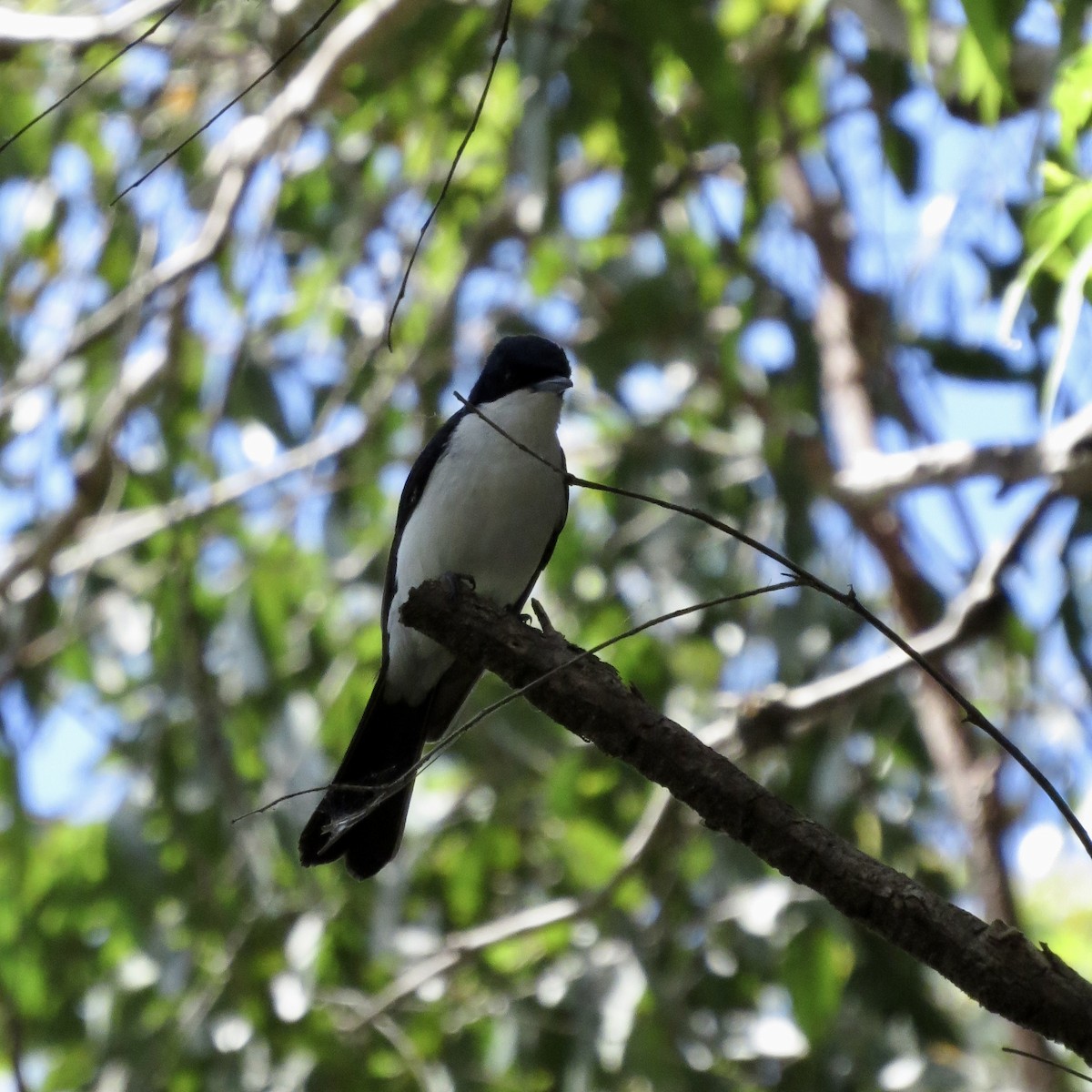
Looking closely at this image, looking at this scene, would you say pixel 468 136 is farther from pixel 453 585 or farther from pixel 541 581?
pixel 541 581

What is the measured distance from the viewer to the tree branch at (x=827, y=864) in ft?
6.12

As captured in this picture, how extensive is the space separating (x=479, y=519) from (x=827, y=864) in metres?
2.24

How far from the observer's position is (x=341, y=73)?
5.05m

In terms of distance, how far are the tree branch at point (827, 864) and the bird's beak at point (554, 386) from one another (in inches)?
74.9

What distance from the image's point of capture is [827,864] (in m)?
1.97

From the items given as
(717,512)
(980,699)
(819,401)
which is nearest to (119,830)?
(717,512)

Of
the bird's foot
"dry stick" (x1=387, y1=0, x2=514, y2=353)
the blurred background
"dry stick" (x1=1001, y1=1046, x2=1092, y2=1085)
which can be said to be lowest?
the blurred background

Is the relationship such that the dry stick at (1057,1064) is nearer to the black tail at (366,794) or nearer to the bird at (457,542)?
the black tail at (366,794)

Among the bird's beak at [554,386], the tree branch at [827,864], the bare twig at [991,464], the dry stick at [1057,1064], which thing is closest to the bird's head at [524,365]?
the bird's beak at [554,386]

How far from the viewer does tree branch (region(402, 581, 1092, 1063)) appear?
6.12 feet

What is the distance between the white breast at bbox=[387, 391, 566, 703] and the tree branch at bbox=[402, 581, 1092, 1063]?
5.64 ft

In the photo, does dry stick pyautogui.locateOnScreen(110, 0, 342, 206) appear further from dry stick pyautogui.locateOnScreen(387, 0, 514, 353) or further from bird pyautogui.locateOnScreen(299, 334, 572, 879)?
bird pyautogui.locateOnScreen(299, 334, 572, 879)

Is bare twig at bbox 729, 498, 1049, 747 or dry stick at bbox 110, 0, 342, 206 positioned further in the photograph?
→ bare twig at bbox 729, 498, 1049, 747

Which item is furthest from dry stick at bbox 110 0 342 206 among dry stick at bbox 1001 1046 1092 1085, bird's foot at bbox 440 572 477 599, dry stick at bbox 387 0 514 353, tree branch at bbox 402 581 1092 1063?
dry stick at bbox 1001 1046 1092 1085
